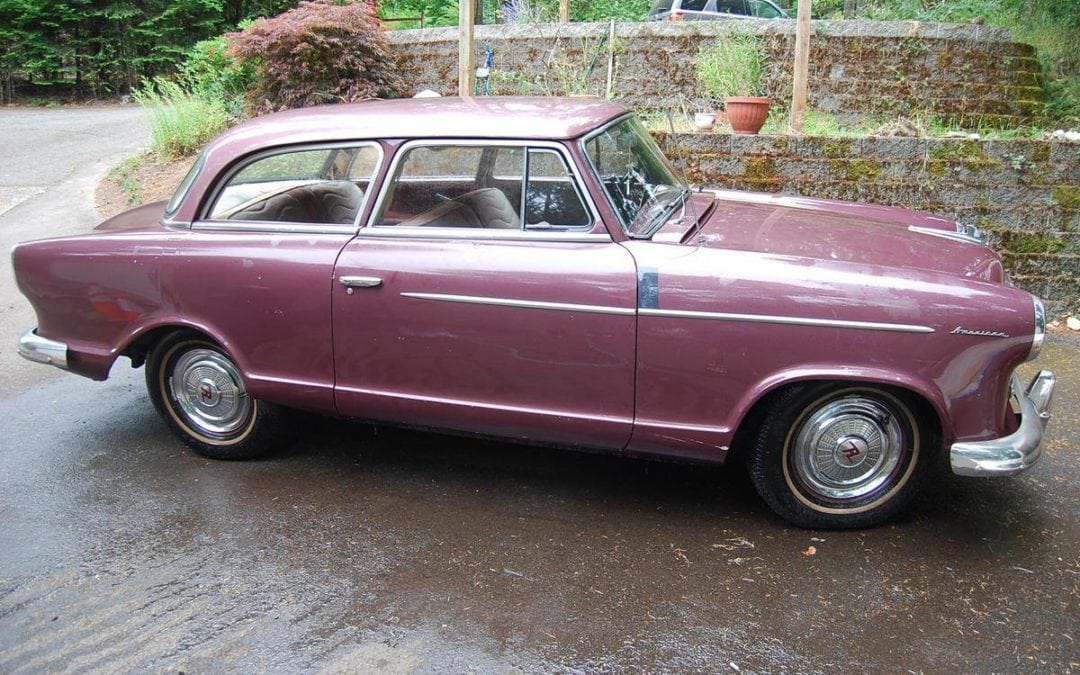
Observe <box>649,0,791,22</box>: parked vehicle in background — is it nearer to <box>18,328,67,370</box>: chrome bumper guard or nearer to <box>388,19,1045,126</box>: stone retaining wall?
<box>388,19,1045,126</box>: stone retaining wall

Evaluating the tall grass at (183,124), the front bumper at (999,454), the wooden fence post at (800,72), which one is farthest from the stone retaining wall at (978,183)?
the tall grass at (183,124)

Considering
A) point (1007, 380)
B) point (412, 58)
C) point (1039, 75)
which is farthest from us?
point (412, 58)

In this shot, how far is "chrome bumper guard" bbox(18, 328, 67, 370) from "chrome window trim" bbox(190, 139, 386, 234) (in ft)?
3.12

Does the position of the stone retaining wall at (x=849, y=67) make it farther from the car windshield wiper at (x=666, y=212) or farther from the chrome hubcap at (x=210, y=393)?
the chrome hubcap at (x=210, y=393)

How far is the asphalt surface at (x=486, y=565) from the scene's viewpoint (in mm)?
2826

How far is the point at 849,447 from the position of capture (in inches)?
133

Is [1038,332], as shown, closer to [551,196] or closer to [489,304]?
[551,196]

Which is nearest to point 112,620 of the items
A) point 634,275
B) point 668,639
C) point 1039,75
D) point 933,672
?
point 668,639

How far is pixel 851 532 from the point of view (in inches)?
138

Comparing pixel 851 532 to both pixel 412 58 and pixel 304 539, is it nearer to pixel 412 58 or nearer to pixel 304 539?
pixel 304 539

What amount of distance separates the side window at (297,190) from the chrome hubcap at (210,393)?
70cm

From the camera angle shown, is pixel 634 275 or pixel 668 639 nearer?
pixel 668 639

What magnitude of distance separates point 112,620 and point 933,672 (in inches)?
110

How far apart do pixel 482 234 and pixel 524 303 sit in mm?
395
